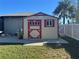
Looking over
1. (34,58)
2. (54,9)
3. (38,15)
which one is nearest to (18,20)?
(38,15)

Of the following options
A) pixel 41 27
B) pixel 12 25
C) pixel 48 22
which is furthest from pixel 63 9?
pixel 41 27

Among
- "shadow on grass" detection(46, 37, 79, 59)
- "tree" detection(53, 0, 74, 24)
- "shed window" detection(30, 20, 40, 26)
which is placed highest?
"tree" detection(53, 0, 74, 24)

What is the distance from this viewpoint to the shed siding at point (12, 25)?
2933cm

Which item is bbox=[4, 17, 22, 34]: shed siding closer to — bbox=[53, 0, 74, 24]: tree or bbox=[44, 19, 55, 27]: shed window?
bbox=[44, 19, 55, 27]: shed window

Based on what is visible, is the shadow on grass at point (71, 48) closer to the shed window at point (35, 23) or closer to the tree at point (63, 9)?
the shed window at point (35, 23)

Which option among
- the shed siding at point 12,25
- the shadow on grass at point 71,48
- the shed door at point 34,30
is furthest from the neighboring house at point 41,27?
the shed siding at point 12,25

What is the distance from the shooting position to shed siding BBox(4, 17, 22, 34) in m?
29.3

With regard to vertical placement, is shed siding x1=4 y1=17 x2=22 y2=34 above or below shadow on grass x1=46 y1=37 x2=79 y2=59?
above

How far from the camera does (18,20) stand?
95.9 ft

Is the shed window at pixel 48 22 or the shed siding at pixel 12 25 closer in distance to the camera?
the shed window at pixel 48 22

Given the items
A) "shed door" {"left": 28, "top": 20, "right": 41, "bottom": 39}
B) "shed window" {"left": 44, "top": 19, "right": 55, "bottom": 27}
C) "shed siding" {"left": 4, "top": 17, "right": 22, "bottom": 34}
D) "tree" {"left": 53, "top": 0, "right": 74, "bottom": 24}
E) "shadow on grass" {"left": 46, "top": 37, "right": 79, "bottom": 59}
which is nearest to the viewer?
"shadow on grass" {"left": 46, "top": 37, "right": 79, "bottom": 59}

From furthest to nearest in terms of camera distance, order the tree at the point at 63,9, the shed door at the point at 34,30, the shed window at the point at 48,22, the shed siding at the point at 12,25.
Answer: the tree at the point at 63,9 → the shed siding at the point at 12,25 → the shed window at the point at 48,22 → the shed door at the point at 34,30

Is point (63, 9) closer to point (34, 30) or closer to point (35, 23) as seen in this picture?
point (35, 23)

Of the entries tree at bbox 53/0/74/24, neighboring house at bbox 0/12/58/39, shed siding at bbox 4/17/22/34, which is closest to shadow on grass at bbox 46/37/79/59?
neighboring house at bbox 0/12/58/39
